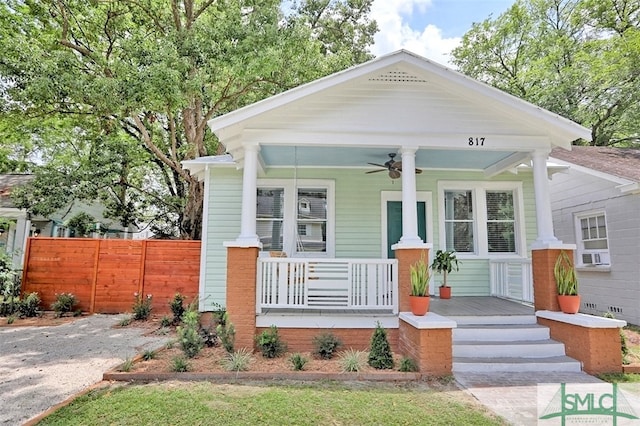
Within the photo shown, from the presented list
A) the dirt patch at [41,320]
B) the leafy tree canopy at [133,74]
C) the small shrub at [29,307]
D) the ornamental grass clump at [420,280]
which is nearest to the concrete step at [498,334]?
the ornamental grass clump at [420,280]

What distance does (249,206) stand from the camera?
5.80 meters

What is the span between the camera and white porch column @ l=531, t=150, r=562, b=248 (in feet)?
19.2

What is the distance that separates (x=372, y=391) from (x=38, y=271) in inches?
368

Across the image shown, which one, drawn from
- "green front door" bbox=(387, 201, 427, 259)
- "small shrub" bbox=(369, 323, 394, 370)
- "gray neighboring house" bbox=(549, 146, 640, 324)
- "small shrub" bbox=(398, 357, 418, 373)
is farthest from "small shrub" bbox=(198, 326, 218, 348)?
"gray neighboring house" bbox=(549, 146, 640, 324)

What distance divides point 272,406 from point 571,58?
2022 centimetres

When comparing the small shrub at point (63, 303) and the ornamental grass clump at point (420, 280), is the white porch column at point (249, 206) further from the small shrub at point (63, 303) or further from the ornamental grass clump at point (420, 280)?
the small shrub at point (63, 303)

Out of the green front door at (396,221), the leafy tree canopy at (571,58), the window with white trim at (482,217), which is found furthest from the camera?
the leafy tree canopy at (571,58)

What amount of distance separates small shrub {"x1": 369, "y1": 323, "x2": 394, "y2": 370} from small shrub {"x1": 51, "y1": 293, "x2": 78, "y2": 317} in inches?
313

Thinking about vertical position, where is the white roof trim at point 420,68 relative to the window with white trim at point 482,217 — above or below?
above

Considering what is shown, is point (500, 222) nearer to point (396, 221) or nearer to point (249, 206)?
point (396, 221)

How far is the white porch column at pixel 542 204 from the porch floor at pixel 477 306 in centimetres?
124

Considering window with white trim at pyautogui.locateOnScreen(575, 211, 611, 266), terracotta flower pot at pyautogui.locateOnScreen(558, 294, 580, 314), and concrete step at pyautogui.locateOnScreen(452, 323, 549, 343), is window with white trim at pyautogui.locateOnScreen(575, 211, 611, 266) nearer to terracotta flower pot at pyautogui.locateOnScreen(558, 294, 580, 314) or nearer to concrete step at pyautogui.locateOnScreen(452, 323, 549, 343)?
terracotta flower pot at pyautogui.locateOnScreen(558, 294, 580, 314)

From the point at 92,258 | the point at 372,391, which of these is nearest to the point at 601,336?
the point at 372,391

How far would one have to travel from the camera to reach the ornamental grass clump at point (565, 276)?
5.48 m
